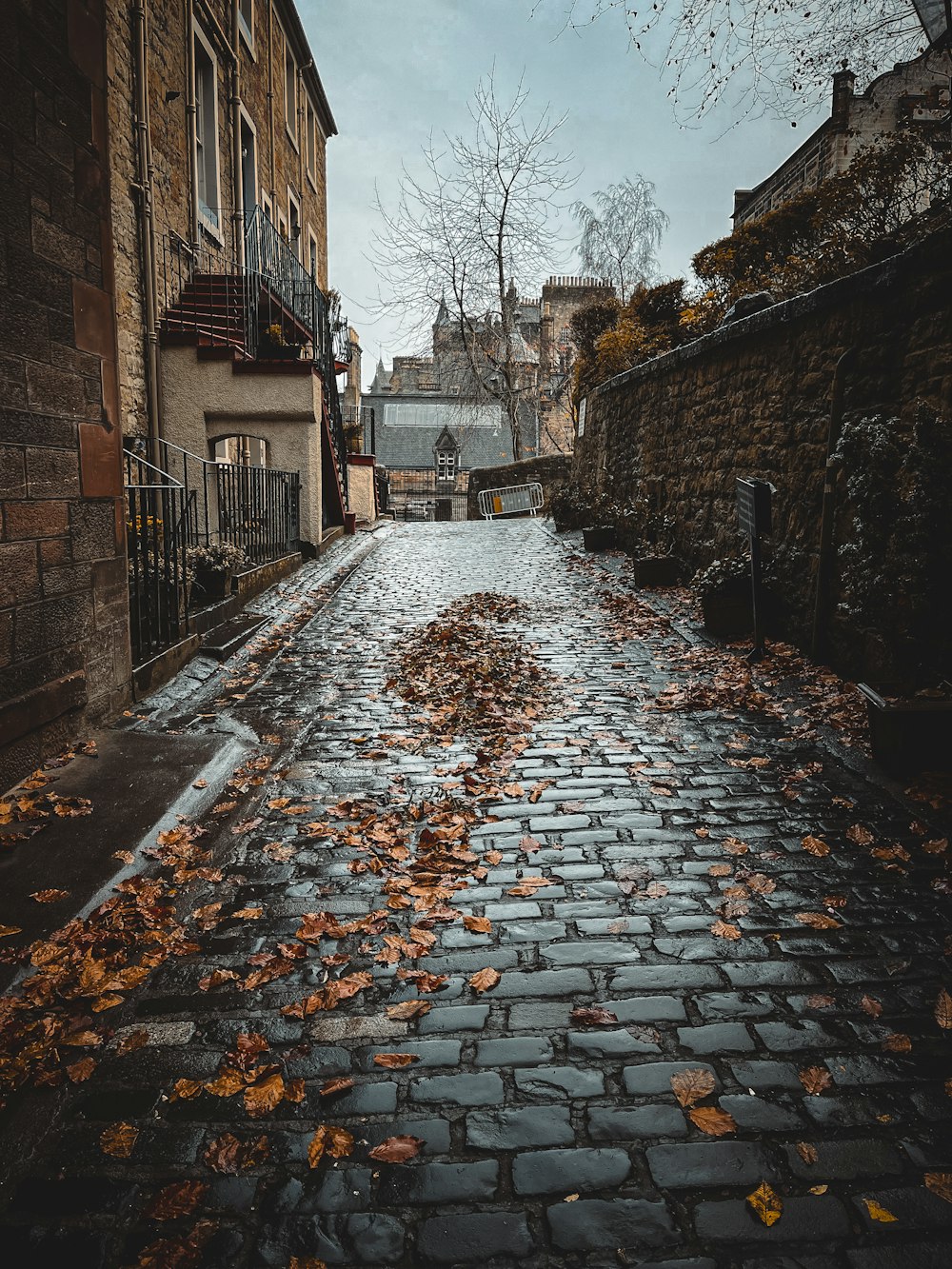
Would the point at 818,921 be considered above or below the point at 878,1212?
above

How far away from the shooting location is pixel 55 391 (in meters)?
4.56

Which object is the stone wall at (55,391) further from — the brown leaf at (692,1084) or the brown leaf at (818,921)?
the brown leaf at (818,921)

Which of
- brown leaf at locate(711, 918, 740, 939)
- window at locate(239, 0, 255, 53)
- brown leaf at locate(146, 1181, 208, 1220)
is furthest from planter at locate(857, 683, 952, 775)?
window at locate(239, 0, 255, 53)

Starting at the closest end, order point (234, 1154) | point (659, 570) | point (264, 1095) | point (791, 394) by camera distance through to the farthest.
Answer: point (234, 1154)
point (264, 1095)
point (791, 394)
point (659, 570)

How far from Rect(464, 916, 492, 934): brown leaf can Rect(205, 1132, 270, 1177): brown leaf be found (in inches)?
44.0

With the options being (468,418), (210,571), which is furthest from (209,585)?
(468,418)

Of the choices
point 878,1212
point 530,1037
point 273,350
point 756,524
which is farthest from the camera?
point 273,350

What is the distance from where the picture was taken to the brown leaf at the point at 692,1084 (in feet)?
7.51

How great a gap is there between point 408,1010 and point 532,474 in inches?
955

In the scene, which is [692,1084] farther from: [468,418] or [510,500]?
[468,418]

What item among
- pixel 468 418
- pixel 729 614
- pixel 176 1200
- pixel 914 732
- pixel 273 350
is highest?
pixel 468 418

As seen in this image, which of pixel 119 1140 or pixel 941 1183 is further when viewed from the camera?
pixel 119 1140

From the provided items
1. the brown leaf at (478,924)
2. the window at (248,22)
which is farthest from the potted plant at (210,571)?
the window at (248,22)

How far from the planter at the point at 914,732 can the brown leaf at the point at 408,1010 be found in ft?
9.42
